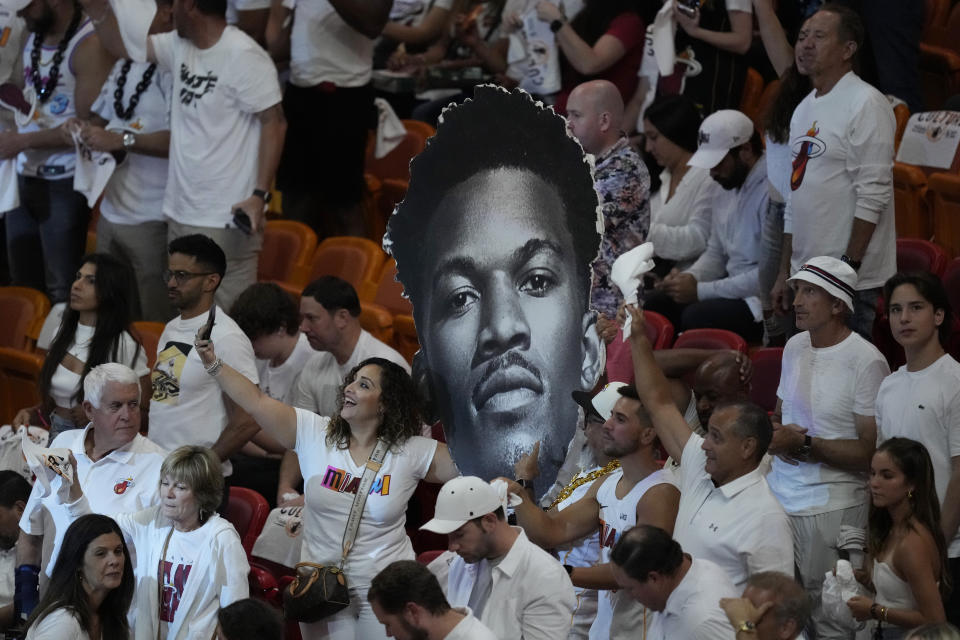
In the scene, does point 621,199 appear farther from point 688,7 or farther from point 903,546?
point 688,7

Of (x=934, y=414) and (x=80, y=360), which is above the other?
(x=934, y=414)

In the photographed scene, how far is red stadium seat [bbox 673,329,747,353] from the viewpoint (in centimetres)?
703

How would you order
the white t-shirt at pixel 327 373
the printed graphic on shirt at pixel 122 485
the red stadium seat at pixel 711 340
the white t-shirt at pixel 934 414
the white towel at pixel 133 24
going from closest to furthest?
the white t-shirt at pixel 934 414, the printed graphic on shirt at pixel 122 485, the red stadium seat at pixel 711 340, the white t-shirt at pixel 327 373, the white towel at pixel 133 24

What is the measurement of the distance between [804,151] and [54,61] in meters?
4.49

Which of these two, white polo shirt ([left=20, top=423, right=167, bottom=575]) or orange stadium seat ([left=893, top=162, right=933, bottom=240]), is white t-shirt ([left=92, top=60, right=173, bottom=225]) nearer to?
white polo shirt ([left=20, top=423, right=167, bottom=575])

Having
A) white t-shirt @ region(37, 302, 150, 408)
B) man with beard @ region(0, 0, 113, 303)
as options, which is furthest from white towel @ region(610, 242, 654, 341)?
man with beard @ region(0, 0, 113, 303)

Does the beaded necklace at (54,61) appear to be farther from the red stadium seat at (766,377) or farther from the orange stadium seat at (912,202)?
the orange stadium seat at (912,202)

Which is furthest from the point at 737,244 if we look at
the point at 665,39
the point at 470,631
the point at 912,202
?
the point at 470,631

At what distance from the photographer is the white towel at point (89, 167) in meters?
8.56

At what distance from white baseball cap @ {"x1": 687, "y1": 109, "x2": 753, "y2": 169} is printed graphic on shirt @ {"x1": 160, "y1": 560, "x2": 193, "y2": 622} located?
10.9ft

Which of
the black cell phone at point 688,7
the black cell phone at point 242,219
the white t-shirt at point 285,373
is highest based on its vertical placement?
the black cell phone at point 688,7

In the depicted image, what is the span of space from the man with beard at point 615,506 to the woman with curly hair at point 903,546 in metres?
0.71

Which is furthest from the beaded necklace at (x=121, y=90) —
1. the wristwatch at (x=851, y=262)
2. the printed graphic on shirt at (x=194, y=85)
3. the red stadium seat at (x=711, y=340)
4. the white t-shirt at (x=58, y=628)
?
the wristwatch at (x=851, y=262)

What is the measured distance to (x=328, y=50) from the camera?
9289 millimetres
